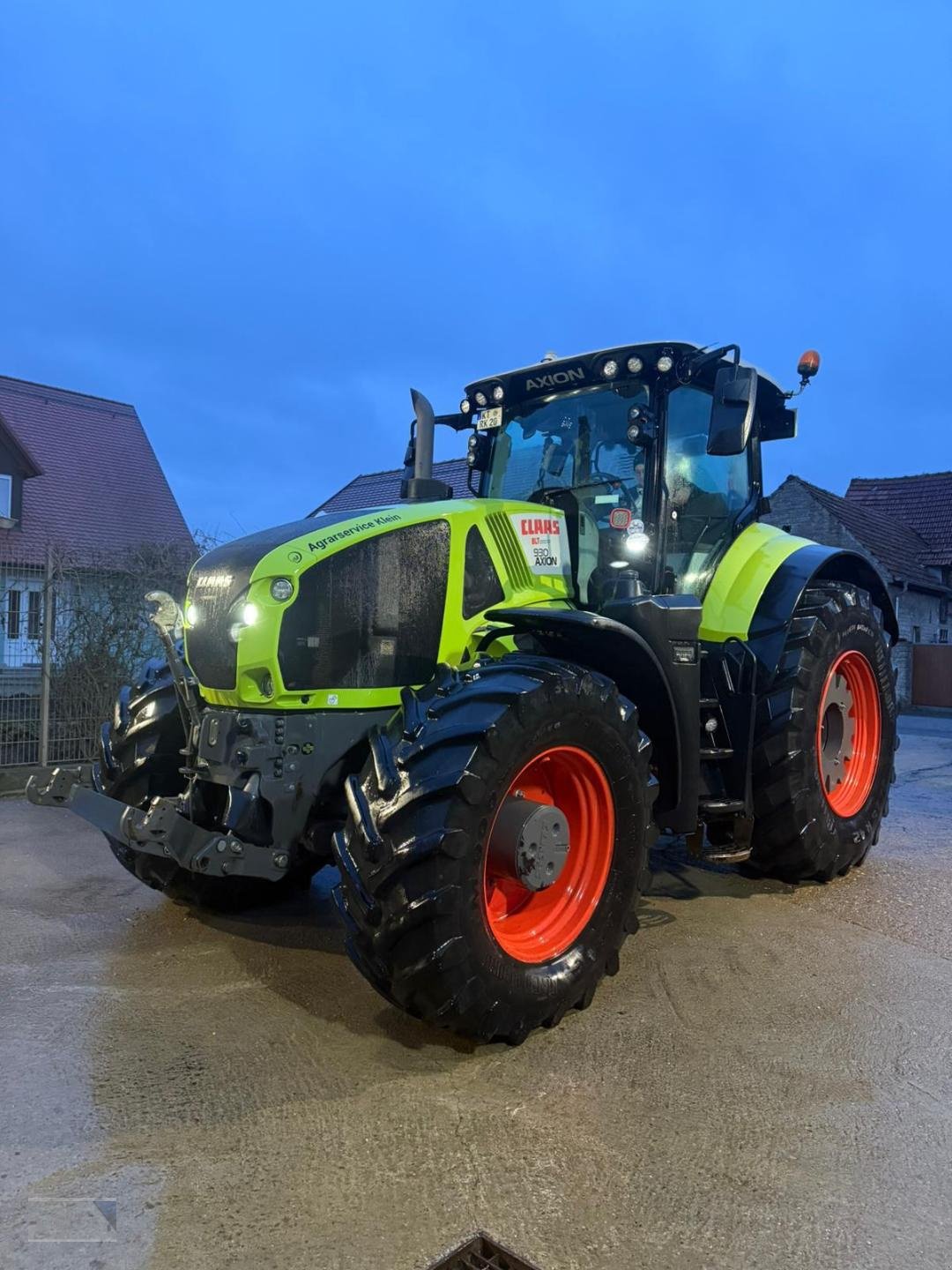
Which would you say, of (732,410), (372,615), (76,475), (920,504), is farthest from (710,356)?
(920,504)

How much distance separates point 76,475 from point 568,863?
22.0m

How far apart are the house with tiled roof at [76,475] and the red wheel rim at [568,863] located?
1703 cm

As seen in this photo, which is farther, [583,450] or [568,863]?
[583,450]

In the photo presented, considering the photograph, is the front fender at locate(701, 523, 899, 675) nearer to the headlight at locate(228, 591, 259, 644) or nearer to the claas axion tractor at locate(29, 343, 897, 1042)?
the claas axion tractor at locate(29, 343, 897, 1042)

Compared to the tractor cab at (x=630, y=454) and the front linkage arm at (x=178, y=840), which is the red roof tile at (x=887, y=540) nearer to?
the tractor cab at (x=630, y=454)

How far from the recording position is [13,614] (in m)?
7.99

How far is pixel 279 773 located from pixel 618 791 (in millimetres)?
1197

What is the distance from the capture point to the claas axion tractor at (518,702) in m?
2.79

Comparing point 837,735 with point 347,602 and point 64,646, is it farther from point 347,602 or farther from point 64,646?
point 64,646

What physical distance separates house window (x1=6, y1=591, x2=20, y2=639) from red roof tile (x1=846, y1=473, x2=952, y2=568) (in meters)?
23.1

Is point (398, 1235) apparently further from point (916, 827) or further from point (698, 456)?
point (916, 827)

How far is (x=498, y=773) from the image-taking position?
2820 millimetres

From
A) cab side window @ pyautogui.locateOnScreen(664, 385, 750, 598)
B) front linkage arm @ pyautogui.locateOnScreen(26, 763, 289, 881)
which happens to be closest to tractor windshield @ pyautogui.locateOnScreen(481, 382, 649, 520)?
cab side window @ pyautogui.locateOnScreen(664, 385, 750, 598)

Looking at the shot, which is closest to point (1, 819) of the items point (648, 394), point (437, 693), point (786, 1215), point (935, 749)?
point (437, 693)
